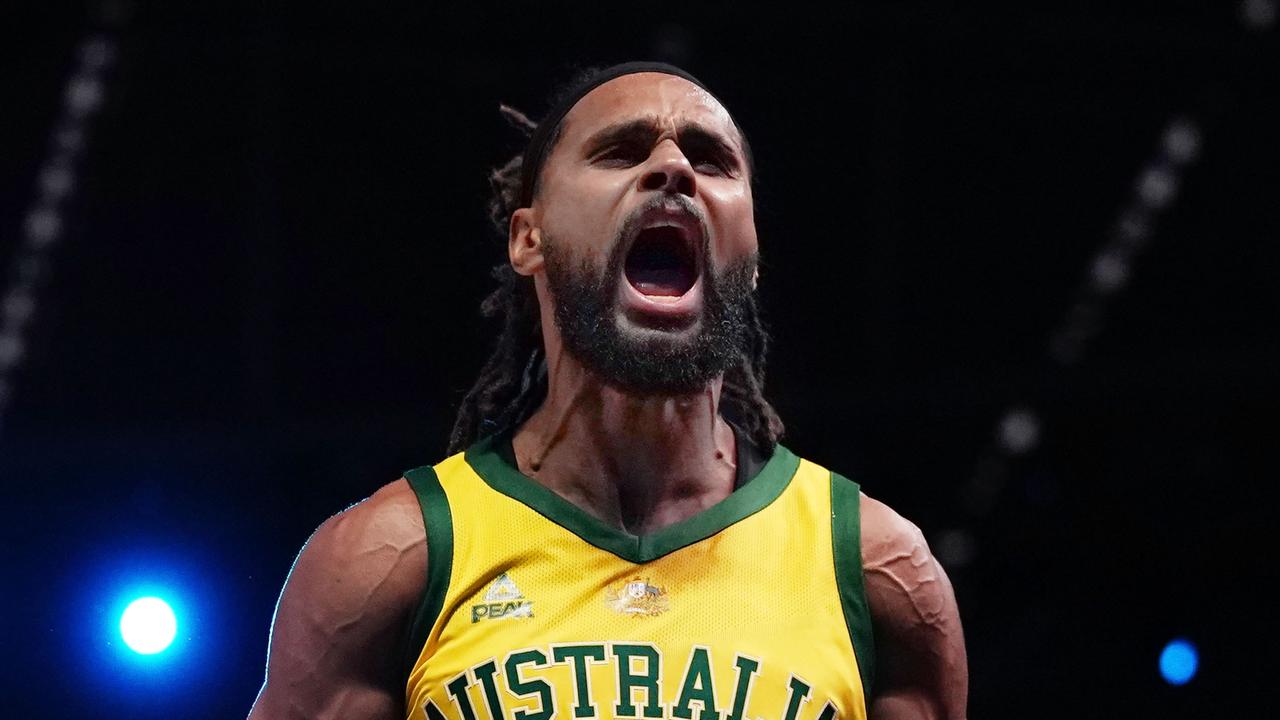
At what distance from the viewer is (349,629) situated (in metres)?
1.59

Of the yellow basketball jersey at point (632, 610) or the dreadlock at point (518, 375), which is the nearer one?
the yellow basketball jersey at point (632, 610)

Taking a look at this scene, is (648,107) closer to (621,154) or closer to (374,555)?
(621,154)

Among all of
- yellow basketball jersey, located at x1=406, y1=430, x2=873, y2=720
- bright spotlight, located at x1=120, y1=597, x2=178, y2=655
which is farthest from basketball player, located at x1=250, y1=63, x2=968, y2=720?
bright spotlight, located at x1=120, y1=597, x2=178, y2=655

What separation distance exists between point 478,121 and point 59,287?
3.97ft

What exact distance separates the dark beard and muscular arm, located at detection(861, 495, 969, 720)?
28 cm

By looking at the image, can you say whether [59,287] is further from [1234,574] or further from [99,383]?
[1234,574]

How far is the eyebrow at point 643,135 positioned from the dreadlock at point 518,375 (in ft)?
0.44

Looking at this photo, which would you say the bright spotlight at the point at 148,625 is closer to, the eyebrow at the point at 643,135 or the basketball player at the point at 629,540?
the basketball player at the point at 629,540

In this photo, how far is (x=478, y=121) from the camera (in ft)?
12.8

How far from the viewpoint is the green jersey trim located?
5.47 feet

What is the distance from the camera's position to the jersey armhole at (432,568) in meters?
1.60

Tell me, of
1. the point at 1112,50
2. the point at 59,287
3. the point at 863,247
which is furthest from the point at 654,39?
the point at 59,287

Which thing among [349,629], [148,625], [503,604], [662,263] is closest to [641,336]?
[662,263]

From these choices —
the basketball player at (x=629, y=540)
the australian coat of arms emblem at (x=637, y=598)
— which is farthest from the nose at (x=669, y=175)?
the australian coat of arms emblem at (x=637, y=598)
